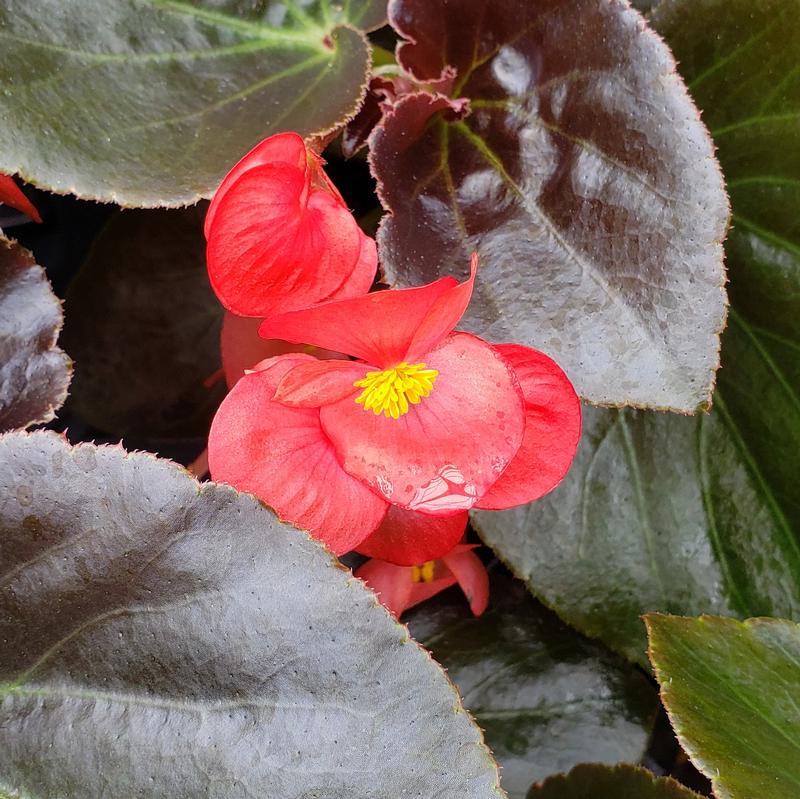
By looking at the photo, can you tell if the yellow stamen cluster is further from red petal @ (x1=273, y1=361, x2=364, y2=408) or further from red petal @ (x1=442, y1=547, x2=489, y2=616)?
red petal @ (x1=273, y1=361, x2=364, y2=408)

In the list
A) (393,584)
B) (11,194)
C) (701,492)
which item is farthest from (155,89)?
(701,492)

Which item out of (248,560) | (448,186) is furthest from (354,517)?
(448,186)

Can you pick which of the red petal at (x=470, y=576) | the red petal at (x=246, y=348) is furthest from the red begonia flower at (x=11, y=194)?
the red petal at (x=470, y=576)

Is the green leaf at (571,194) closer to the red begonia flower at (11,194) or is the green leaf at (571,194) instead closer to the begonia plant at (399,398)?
the begonia plant at (399,398)

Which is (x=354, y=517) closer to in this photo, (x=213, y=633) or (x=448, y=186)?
(x=213, y=633)

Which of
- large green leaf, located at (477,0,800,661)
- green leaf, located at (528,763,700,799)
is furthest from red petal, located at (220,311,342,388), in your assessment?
green leaf, located at (528,763,700,799)

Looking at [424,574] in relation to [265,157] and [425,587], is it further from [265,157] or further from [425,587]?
[265,157]
